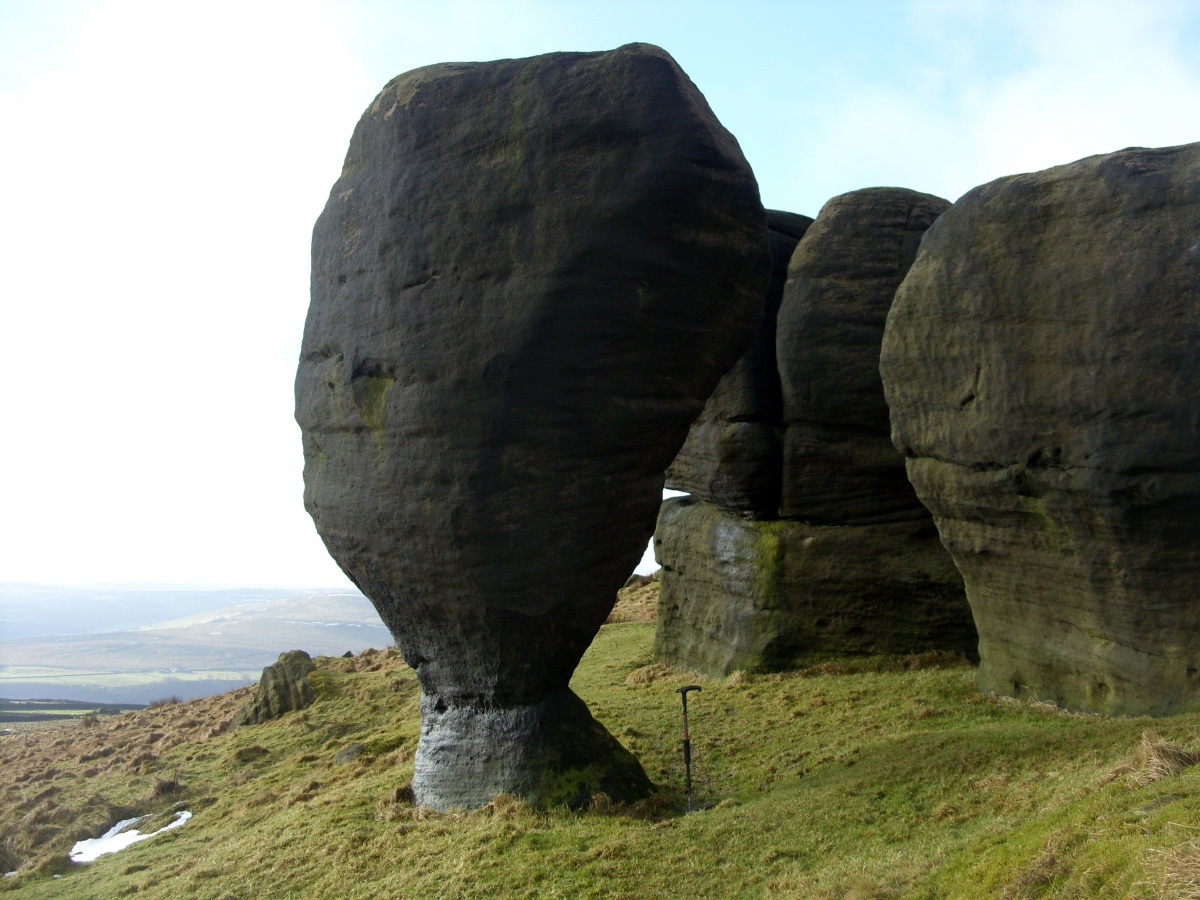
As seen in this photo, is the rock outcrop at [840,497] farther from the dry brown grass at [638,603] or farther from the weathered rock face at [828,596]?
the dry brown grass at [638,603]

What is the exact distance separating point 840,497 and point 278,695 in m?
11.3

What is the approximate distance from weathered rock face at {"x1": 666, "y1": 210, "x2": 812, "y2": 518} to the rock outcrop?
67mm

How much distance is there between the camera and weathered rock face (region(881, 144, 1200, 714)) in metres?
8.34

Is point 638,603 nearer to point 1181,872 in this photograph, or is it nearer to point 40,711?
point 1181,872

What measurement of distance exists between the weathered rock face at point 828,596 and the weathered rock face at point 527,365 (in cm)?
458

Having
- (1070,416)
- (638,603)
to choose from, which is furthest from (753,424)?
(638,603)

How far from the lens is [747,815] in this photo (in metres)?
7.58

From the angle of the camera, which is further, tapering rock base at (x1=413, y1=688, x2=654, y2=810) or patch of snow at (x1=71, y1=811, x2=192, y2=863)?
patch of snow at (x1=71, y1=811, x2=192, y2=863)

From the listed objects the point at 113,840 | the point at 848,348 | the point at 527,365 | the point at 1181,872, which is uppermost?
the point at 848,348

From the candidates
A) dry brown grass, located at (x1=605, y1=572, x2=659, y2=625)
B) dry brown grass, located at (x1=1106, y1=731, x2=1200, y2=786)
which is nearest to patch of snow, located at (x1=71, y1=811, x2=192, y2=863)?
dry brown grass, located at (x1=605, y1=572, x2=659, y2=625)

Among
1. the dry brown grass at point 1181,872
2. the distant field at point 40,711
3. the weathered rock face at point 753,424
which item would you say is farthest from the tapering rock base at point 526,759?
the distant field at point 40,711

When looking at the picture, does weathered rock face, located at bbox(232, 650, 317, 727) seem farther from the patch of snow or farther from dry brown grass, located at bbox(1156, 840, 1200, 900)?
dry brown grass, located at bbox(1156, 840, 1200, 900)

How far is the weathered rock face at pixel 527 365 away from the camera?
8398mm

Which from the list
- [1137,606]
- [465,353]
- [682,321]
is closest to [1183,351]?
[1137,606]
